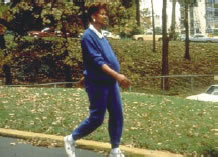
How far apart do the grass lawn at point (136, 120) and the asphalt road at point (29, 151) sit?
68 centimetres

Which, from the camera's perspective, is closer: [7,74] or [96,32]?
[96,32]

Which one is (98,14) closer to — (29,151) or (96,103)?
(96,103)

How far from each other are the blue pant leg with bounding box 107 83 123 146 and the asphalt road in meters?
0.85

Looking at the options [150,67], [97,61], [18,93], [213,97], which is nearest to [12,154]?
[97,61]

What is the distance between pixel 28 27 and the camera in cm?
2923

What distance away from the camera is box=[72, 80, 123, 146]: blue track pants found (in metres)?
5.23

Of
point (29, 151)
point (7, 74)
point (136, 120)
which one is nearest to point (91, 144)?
point (29, 151)

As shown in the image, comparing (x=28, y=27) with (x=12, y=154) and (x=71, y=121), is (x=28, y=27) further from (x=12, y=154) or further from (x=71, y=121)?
(x=12, y=154)

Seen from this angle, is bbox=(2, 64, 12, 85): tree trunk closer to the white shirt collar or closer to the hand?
the white shirt collar

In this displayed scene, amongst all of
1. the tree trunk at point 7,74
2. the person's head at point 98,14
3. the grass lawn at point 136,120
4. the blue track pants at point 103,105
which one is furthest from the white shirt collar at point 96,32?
the tree trunk at point 7,74

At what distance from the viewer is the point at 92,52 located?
5.10 metres

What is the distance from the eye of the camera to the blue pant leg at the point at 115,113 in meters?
5.30

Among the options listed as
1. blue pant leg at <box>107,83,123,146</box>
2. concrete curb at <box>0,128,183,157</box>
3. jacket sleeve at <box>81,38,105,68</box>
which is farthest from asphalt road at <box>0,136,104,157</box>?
jacket sleeve at <box>81,38,105,68</box>

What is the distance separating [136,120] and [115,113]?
11.6 ft
